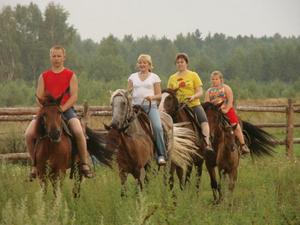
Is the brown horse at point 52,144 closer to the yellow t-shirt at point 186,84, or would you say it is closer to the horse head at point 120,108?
the horse head at point 120,108

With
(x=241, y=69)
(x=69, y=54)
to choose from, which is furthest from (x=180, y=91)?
(x=241, y=69)

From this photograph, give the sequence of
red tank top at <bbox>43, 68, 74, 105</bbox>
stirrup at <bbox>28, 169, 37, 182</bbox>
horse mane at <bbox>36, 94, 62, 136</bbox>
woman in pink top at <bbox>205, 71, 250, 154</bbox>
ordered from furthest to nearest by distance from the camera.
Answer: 1. woman in pink top at <bbox>205, 71, 250, 154</bbox>
2. red tank top at <bbox>43, 68, 74, 105</bbox>
3. stirrup at <bbox>28, 169, 37, 182</bbox>
4. horse mane at <bbox>36, 94, 62, 136</bbox>

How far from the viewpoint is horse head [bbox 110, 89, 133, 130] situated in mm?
7752

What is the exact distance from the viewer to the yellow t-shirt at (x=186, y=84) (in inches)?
372

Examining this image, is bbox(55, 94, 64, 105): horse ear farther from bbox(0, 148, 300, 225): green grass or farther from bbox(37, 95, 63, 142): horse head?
bbox(0, 148, 300, 225): green grass

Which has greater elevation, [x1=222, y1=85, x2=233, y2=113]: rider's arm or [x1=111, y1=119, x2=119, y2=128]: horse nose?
[x1=222, y1=85, x2=233, y2=113]: rider's arm

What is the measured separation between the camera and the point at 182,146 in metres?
9.05

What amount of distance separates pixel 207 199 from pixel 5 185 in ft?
12.6

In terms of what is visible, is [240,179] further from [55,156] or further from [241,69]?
[241,69]

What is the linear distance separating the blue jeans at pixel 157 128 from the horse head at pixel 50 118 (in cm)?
173

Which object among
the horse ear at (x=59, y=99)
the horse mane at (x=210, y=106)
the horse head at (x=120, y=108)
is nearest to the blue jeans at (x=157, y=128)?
the horse head at (x=120, y=108)

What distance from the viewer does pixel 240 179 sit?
10.3m

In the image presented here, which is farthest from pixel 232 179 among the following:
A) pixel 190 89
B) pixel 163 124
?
pixel 190 89

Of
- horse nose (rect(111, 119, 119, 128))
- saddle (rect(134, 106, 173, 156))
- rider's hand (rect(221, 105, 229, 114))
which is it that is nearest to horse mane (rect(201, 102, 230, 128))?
rider's hand (rect(221, 105, 229, 114))
